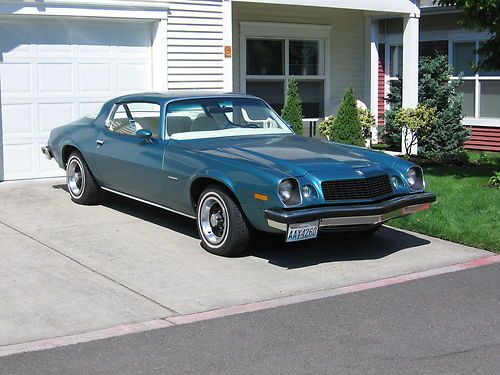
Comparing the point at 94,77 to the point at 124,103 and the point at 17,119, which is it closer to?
the point at 17,119

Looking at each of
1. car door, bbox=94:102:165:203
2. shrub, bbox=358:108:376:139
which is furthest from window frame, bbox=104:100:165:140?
shrub, bbox=358:108:376:139

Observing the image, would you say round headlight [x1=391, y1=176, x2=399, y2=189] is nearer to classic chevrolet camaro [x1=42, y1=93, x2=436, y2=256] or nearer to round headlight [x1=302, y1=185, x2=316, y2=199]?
classic chevrolet camaro [x1=42, y1=93, x2=436, y2=256]

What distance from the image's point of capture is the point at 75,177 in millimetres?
9492

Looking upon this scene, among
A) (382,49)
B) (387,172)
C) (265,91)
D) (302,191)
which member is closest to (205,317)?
(302,191)

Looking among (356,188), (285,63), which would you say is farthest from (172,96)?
(285,63)

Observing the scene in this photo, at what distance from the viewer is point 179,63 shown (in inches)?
489

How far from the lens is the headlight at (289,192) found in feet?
21.6

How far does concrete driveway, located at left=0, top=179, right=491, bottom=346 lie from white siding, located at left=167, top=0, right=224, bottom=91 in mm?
3817

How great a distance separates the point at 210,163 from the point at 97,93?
506 centimetres

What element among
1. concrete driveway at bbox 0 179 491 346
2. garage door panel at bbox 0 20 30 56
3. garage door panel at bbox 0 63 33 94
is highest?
garage door panel at bbox 0 20 30 56

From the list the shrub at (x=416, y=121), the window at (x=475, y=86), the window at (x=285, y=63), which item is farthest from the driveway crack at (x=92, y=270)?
the window at (x=475, y=86)

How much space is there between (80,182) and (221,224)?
9.41 ft

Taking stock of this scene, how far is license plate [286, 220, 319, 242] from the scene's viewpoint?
21.3ft

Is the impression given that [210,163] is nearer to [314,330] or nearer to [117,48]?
[314,330]
